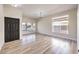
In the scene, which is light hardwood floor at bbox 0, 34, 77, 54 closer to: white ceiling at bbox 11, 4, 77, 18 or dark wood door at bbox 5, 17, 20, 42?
dark wood door at bbox 5, 17, 20, 42

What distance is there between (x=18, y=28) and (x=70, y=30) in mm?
3854

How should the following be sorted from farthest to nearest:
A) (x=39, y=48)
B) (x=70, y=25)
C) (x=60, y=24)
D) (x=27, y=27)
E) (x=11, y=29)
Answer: (x=27, y=27), (x=60, y=24), (x=70, y=25), (x=11, y=29), (x=39, y=48)

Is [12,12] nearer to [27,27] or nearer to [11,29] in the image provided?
[11,29]

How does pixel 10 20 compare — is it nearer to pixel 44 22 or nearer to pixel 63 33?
pixel 63 33

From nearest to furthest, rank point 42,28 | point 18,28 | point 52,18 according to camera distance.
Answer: point 18,28, point 52,18, point 42,28

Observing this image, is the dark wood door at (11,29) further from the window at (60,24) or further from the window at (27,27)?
the window at (60,24)

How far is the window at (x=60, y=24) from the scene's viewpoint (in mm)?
7258

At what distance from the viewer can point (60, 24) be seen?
316 inches

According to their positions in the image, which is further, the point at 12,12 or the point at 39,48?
the point at 12,12

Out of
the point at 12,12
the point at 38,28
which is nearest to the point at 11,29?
the point at 12,12

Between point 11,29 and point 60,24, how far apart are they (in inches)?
166

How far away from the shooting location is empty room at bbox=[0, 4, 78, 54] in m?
4.50
